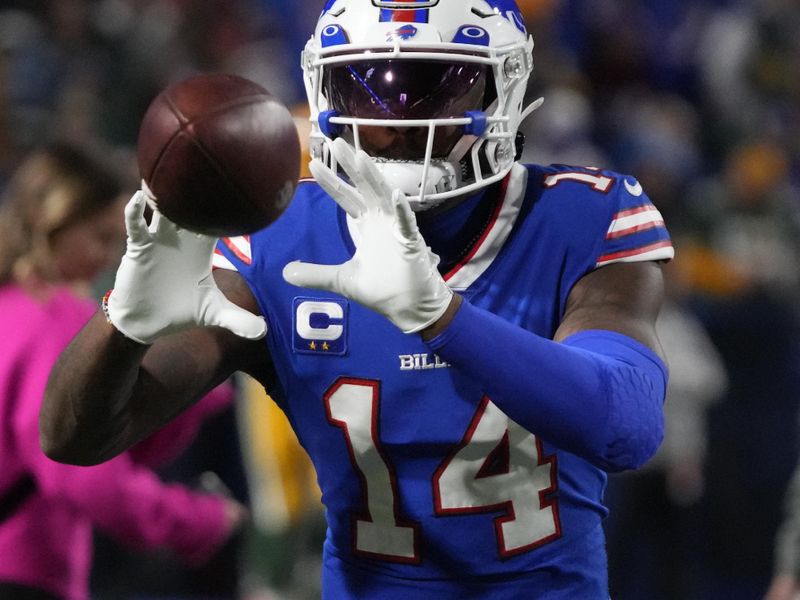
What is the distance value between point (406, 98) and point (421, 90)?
0.03 metres

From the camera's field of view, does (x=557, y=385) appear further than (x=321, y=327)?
No

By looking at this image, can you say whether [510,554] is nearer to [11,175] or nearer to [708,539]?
[11,175]

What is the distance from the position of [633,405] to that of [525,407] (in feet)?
0.48

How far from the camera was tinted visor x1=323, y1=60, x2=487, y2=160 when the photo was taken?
2.06 m

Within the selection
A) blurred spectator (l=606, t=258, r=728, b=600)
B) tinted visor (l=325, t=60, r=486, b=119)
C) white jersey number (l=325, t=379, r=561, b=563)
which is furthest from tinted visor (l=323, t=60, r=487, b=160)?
blurred spectator (l=606, t=258, r=728, b=600)

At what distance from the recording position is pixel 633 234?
6.92 ft

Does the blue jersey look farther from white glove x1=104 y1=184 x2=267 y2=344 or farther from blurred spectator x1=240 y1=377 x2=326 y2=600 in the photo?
blurred spectator x1=240 y1=377 x2=326 y2=600

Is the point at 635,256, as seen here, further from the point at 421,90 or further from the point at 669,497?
the point at 669,497

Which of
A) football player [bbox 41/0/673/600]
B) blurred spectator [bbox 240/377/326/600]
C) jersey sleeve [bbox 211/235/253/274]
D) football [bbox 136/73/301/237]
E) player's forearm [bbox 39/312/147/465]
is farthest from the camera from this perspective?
blurred spectator [bbox 240/377/326/600]

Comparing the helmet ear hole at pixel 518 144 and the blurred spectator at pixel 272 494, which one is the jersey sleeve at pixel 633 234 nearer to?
the helmet ear hole at pixel 518 144

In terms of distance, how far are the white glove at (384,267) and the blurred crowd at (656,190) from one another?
2749 mm

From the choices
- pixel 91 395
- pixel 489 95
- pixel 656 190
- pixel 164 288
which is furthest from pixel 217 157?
pixel 656 190

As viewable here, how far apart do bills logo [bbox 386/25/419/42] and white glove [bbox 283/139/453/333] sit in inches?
14.7

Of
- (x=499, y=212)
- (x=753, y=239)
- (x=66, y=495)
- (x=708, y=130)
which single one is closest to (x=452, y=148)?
(x=499, y=212)
